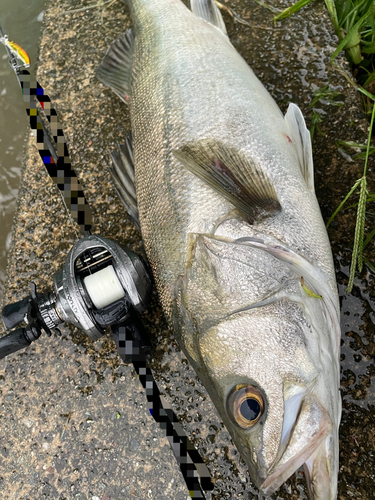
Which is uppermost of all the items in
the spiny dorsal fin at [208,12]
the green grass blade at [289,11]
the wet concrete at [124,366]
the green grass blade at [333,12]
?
the spiny dorsal fin at [208,12]

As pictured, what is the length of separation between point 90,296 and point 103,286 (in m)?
0.08

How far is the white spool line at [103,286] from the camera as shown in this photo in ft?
5.91

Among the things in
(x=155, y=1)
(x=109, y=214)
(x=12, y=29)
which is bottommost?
(x=109, y=214)

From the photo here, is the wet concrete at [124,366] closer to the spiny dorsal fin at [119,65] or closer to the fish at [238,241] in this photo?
the spiny dorsal fin at [119,65]

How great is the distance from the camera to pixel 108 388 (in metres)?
2.30

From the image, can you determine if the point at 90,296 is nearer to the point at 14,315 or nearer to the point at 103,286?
the point at 103,286

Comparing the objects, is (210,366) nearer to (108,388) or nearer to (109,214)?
(108,388)

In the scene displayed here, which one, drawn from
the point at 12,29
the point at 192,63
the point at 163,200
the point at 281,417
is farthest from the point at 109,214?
the point at 12,29

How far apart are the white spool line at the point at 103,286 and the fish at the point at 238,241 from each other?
0.72 feet

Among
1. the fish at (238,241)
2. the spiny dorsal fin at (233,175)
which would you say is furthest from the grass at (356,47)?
the spiny dorsal fin at (233,175)

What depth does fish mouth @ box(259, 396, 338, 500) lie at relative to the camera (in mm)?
1299

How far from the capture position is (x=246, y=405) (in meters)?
1.40

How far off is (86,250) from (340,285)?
1432 mm

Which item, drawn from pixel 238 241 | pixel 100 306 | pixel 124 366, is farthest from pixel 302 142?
pixel 124 366
